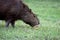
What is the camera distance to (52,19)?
15.4m

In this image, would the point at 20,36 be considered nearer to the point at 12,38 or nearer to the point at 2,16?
the point at 12,38

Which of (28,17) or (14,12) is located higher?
(14,12)

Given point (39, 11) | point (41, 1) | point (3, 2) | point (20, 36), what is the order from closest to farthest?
point (20, 36) → point (3, 2) → point (39, 11) → point (41, 1)

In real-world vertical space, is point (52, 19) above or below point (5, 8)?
below

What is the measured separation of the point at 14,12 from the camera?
11.9 m

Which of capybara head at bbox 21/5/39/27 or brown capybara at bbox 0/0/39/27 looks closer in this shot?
brown capybara at bbox 0/0/39/27

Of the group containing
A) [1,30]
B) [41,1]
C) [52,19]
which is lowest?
[41,1]

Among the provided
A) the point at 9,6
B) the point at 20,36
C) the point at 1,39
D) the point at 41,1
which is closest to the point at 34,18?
the point at 9,6

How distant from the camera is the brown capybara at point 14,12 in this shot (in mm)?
11781

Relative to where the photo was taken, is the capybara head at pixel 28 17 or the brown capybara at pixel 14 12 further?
the capybara head at pixel 28 17

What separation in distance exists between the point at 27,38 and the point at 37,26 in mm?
2552

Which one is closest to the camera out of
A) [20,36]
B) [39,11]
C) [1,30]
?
[20,36]

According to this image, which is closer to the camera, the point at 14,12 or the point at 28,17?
the point at 14,12

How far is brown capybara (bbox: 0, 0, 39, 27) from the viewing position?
38.7 ft
